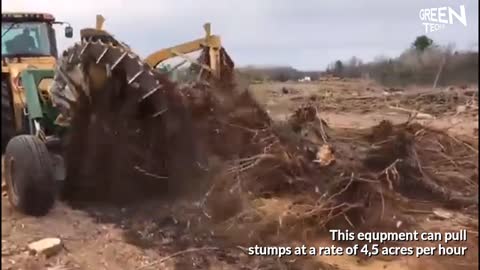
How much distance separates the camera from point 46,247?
2.07m

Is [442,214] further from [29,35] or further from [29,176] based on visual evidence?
[29,35]

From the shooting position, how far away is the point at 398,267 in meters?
2.09

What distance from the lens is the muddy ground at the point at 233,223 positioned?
6.69 ft

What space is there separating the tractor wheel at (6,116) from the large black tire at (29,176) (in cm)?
5

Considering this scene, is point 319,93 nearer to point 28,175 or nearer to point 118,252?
point 118,252

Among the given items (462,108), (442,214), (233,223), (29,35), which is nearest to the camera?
(462,108)

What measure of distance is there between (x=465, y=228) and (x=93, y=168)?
1.11 m

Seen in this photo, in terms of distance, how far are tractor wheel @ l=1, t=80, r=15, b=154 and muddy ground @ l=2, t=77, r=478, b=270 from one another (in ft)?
0.76

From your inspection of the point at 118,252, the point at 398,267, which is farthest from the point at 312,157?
the point at 118,252

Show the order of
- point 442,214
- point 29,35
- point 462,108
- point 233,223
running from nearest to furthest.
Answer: point 462,108
point 442,214
point 233,223
point 29,35

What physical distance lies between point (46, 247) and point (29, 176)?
0.71ft

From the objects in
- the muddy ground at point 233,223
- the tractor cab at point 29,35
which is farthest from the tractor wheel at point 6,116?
the muddy ground at point 233,223

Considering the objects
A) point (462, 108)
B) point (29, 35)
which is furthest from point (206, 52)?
point (462, 108)

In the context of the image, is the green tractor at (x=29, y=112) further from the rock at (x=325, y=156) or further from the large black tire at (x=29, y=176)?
the rock at (x=325, y=156)
